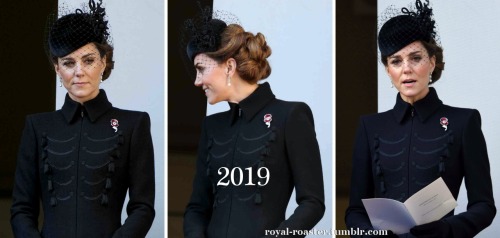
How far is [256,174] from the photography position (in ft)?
13.8

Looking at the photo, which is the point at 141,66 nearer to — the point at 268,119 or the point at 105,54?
the point at 105,54

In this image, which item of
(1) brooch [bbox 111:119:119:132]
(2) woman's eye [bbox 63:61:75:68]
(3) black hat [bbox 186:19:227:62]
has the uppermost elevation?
(3) black hat [bbox 186:19:227:62]

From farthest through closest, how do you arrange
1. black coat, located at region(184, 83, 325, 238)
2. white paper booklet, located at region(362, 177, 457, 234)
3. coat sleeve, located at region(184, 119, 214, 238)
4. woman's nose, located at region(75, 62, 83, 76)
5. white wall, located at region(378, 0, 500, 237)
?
white wall, located at region(378, 0, 500, 237), woman's nose, located at region(75, 62, 83, 76), coat sleeve, located at region(184, 119, 214, 238), black coat, located at region(184, 83, 325, 238), white paper booklet, located at region(362, 177, 457, 234)

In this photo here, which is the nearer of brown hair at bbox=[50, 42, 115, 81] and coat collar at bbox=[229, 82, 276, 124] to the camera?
coat collar at bbox=[229, 82, 276, 124]

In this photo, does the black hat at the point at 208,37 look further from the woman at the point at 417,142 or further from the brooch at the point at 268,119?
the woman at the point at 417,142

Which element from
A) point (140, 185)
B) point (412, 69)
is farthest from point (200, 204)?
point (412, 69)

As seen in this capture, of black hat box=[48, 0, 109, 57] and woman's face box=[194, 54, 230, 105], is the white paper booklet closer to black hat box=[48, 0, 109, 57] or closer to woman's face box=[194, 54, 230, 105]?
woman's face box=[194, 54, 230, 105]

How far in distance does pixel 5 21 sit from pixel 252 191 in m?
1.85

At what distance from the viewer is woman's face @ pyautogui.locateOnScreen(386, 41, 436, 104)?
436cm

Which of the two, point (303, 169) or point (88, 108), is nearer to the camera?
point (303, 169)

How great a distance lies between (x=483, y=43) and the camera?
16.3ft

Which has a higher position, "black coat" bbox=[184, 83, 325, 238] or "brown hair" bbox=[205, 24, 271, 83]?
"brown hair" bbox=[205, 24, 271, 83]

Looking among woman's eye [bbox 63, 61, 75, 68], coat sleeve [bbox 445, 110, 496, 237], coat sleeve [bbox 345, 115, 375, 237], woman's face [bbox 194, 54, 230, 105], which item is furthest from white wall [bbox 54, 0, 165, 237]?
coat sleeve [bbox 445, 110, 496, 237]

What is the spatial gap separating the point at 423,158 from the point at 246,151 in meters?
0.74
